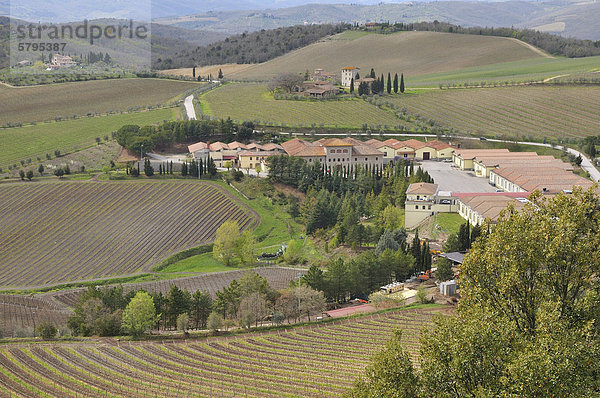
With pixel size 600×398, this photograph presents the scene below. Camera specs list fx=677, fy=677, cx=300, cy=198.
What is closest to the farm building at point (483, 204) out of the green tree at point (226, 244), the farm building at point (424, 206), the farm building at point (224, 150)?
the farm building at point (424, 206)

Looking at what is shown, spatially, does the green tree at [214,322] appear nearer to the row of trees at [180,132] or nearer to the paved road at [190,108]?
the row of trees at [180,132]

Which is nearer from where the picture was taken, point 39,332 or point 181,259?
point 39,332

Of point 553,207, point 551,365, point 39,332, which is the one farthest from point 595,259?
point 39,332

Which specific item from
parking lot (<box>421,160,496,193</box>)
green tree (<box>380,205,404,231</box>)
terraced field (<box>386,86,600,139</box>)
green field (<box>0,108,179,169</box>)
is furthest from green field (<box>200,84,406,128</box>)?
green tree (<box>380,205,404,231</box>)

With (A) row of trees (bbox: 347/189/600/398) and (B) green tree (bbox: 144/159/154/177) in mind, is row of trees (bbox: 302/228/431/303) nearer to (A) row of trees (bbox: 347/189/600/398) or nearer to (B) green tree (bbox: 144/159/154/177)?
(A) row of trees (bbox: 347/189/600/398)

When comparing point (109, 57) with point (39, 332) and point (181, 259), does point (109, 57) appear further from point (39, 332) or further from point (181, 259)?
point (39, 332)

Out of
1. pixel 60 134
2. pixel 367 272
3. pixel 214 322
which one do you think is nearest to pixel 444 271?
pixel 367 272
